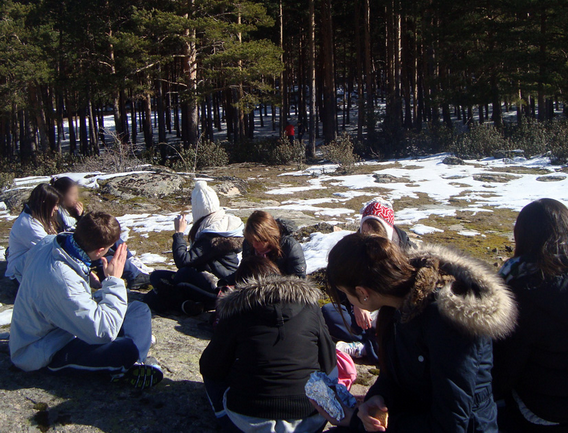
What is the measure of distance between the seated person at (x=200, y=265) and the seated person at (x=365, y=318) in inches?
42.5

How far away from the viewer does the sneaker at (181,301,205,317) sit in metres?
4.07

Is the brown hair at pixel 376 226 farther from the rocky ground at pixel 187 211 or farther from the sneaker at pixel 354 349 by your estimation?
the rocky ground at pixel 187 211

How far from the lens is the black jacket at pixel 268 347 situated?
2.11m

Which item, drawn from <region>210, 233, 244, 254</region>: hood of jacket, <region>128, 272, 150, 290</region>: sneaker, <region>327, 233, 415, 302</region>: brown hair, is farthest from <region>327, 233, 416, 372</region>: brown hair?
<region>128, 272, 150, 290</region>: sneaker

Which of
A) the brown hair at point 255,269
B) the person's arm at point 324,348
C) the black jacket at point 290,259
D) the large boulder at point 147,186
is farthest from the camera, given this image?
the large boulder at point 147,186

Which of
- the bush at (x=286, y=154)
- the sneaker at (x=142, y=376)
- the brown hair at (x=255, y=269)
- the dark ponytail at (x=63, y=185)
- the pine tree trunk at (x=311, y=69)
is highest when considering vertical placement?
the pine tree trunk at (x=311, y=69)

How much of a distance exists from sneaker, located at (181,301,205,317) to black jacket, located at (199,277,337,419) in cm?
184

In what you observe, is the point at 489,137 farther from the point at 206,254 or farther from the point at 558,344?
the point at 558,344

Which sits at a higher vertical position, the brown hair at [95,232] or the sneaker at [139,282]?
the brown hair at [95,232]

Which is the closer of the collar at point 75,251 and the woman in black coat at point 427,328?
the woman in black coat at point 427,328

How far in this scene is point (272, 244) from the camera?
12.0 ft

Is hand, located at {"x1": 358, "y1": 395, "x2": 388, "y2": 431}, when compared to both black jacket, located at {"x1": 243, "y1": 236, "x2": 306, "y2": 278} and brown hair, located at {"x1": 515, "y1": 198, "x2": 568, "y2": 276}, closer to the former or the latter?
brown hair, located at {"x1": 515, "y1": 198, "x2": 568, "y2": 276}

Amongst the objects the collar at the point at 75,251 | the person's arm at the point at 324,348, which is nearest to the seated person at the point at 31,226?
the collar at the point at 75,251

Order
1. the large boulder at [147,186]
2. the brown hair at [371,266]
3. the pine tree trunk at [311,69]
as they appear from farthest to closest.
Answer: the pine tree trunk at [311,69], the large boulder at [147,186], the brown hair at [371,266]
